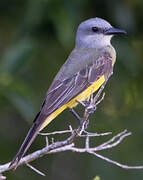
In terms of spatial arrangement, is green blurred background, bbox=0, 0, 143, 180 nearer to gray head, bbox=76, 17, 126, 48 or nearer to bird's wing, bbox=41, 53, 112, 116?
gray head, bbox=76, 17, 126, 48

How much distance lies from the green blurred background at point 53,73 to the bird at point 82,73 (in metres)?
0.46

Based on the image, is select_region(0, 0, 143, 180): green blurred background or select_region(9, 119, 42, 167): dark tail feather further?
select_region(0, 0, 143, 180): green blurred background

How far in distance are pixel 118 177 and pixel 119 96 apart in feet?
3.64

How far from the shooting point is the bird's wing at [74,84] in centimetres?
437

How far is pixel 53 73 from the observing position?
632 centimetres

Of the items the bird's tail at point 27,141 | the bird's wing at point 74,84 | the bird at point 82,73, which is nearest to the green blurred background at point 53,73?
the bird at point 82,73

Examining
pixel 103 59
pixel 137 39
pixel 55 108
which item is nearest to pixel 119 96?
pixel 137 39

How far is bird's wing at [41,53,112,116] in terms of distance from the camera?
4.37 m

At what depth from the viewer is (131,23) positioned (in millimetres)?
5953

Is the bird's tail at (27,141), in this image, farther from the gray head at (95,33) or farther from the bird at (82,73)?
the gray head at (95,33)

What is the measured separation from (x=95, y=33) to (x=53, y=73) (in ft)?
4.10

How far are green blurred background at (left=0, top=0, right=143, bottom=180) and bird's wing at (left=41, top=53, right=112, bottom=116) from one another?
0.81 m

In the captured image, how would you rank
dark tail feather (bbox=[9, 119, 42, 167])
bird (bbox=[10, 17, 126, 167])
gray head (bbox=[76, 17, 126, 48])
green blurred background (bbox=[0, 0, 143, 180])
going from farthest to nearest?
green blurred background (bbox=[0, 0, 143, 180]), gray head (bbox=[76, 17, 126, 48]), bird (bbox=[10, 17, 126, 167]), dark tail feather (bbox=[9, 119, 42, 167])

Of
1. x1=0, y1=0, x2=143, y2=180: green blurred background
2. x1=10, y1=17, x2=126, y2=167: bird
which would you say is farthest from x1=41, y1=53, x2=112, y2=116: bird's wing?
x1=0, y1=0, x2=143, y2=180: green blurred background
